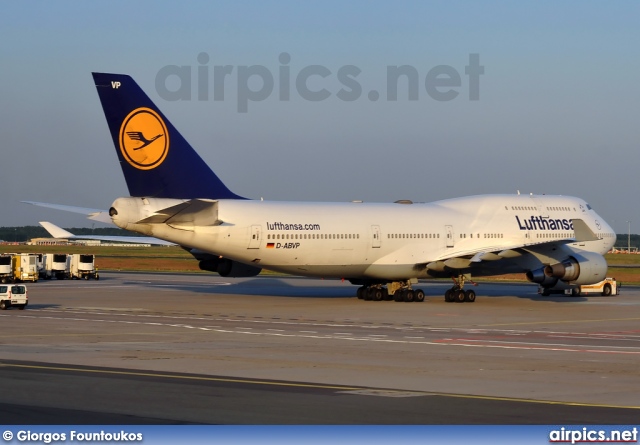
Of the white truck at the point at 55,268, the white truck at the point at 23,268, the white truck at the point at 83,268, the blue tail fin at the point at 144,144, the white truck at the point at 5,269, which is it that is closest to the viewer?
the blue tail fin at the point at 144,144

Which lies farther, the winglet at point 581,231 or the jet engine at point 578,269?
the winglet at point 581,231

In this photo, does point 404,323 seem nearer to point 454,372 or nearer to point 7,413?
point 454,372

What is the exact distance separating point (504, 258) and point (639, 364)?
2650cm

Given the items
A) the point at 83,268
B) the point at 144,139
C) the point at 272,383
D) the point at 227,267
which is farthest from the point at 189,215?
the point at 83,268

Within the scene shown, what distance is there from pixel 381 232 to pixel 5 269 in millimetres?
31309

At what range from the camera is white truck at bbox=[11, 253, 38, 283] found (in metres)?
71.9

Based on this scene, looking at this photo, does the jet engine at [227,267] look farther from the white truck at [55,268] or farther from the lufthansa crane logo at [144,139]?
the white truck at [55,268]

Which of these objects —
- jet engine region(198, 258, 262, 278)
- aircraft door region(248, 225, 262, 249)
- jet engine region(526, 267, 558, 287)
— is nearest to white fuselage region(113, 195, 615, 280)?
aircraft door region(248, 225, 262, 249)

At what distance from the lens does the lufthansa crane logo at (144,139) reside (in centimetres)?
4284

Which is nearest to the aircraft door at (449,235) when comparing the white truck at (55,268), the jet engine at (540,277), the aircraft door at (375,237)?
the aircraft door at (375,237)

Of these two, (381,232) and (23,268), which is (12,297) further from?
(23,268)

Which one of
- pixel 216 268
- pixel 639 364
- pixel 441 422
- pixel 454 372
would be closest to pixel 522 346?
pixel 639 364

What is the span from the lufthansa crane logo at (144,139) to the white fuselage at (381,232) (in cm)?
182

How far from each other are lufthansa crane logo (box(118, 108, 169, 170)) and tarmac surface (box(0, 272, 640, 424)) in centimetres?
634
